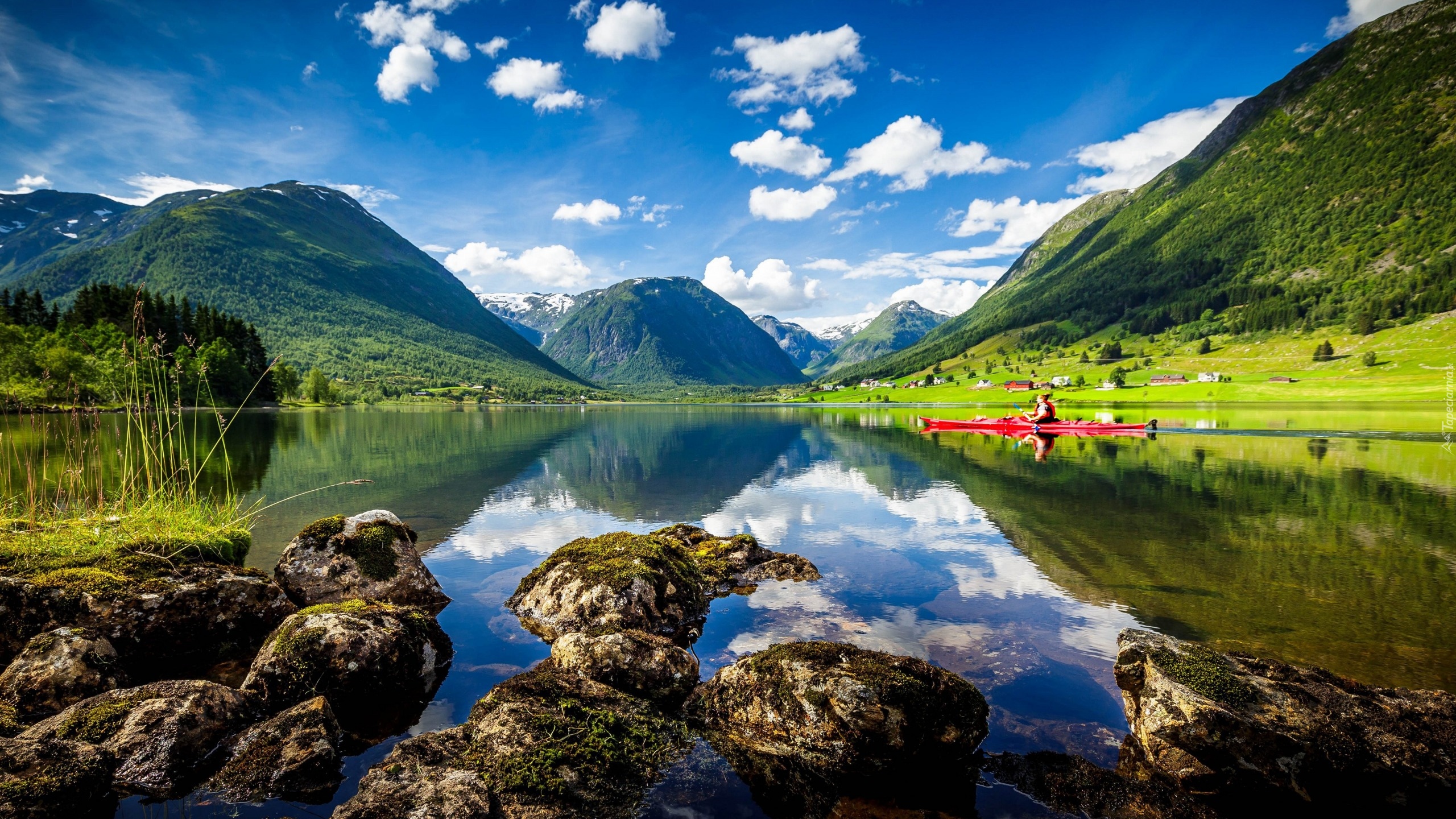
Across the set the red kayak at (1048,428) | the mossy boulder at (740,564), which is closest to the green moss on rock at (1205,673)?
the mossy boulder at (740,564)

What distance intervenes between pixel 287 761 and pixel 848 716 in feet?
21.4

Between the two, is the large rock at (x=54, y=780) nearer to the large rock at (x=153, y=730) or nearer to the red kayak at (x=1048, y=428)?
the large rock at (x=153, y=730)

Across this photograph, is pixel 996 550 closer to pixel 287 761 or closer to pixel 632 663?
pixel 632 663

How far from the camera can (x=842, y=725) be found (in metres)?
7.00

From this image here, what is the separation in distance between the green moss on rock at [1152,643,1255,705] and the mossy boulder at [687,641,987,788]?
2.45m

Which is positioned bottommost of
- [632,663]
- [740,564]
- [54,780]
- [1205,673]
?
[740,564]

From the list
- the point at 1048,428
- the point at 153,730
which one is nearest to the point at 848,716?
the point at 153,730

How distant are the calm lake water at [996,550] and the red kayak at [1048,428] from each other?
16613 mm

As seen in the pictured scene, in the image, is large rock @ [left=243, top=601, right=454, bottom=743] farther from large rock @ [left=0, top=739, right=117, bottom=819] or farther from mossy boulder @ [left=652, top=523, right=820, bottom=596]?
mossy boulder @ [left=652, top=523, right=820, bottom=596]

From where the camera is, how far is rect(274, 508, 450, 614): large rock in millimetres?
11562

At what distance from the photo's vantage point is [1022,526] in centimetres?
2050

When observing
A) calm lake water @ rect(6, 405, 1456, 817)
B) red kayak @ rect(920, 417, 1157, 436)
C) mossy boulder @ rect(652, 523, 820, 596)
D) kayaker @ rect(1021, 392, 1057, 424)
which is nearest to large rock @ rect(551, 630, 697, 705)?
calm lake water @ rect(6, 405, 1456, 817)

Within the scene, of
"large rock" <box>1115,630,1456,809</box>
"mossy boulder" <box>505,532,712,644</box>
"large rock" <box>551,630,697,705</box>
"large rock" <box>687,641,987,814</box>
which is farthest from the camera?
"mossy boulder" <box>505,532,712,644</box>

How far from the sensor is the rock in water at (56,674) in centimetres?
695
